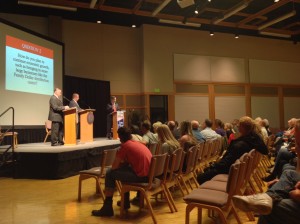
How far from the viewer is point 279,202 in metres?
2.12

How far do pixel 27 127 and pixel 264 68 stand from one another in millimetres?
10157

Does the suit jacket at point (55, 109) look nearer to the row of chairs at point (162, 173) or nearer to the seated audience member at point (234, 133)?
the row of chairs at point (162, 173)

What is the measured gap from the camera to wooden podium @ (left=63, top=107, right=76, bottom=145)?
21.9ft

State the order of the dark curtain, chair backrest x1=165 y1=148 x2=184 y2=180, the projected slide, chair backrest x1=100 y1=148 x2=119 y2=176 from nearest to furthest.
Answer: chair backrest x1=165 y1=148 x2=184 y2=180, chair backrest x1=100 y1=148 x2=119 y2=176, the projected slide, the dark curtain

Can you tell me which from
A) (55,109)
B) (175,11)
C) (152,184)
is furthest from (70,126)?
(175,11)

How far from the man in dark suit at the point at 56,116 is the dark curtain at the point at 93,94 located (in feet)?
10.2

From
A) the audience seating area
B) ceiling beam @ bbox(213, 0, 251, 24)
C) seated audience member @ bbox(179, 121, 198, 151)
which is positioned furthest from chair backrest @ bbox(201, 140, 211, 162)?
ceiling beam @ bbox(213, 0, 251, 24)

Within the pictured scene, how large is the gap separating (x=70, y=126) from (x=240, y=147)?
4.23 meters

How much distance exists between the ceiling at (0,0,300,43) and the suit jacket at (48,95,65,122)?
3.48 metres

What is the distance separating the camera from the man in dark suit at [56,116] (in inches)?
262

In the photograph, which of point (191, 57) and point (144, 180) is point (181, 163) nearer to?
point (144, 180)

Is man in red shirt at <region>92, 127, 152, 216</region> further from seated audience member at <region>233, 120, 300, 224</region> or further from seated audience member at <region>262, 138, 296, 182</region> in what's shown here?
seated audience member at <region>262, 138, 296, 182</region>

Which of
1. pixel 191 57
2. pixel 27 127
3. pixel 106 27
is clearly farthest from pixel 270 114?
pixel 27 127

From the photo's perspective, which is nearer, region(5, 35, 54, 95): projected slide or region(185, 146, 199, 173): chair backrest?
region(185, 146, 199, 173): chair backrest
